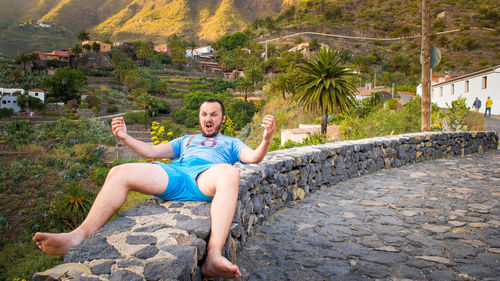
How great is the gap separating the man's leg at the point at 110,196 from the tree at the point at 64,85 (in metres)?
66.5

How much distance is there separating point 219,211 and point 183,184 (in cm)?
57

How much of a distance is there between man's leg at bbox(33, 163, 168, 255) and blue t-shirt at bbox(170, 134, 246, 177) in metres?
0.32

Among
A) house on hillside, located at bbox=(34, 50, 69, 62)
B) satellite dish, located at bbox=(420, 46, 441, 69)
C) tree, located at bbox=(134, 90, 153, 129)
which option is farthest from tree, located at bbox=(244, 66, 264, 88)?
satellite dish, located at bbox=(420, 46, 441, 69)

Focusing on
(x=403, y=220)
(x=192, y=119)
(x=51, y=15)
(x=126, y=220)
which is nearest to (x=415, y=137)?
(x=403, y=220)

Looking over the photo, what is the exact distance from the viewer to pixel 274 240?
10.4 ft

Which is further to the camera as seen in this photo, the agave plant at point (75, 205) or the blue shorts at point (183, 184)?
the agave plant at point (75, 205)

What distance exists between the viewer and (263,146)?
103 inches

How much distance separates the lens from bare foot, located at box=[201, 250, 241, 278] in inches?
74.9

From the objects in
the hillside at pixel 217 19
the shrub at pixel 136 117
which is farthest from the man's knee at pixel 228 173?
the hillside at pixel 217 19

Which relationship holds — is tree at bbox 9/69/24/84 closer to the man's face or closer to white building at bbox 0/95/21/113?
white building at bbox 0/95/21/113

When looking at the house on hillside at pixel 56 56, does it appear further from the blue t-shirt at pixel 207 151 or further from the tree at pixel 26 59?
the blue t-shirt at pixel 207 151

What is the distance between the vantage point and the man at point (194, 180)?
195cm

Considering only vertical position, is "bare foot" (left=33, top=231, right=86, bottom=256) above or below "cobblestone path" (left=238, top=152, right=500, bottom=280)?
above

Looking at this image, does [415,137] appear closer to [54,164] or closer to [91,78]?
[54,164]
